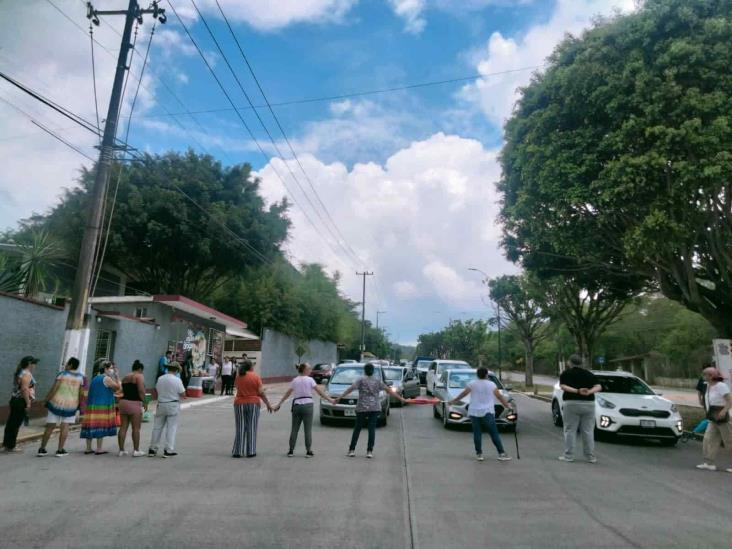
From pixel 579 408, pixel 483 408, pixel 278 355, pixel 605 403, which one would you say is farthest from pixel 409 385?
pixel 278 355

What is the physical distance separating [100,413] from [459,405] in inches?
306

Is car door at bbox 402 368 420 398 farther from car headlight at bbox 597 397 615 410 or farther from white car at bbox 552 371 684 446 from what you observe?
white car at bbox 552 371 684 446

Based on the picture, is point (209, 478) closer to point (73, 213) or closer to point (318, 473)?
point (318, 473)

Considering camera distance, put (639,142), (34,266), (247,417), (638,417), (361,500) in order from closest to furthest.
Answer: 1. (361,500)
2. (247,417)
3. (638,417)
4. (639,142)
5. (34,266)

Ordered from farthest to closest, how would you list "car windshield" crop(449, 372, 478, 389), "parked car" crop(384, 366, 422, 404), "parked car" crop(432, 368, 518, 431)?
"parked car" crop(384, 366, 422, 404), "car windshield" crop(449, 372, 478, 389), "parked car" crop(432, 368, 518, 431)

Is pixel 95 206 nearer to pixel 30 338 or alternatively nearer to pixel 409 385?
pixel 30 338

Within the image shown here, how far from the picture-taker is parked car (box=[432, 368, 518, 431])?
40.0ft

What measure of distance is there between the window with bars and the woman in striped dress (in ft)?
26.5

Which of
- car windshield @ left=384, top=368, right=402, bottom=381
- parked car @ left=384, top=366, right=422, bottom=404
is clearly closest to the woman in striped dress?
parked car @ left=384, top=366, right=422, bottom=404

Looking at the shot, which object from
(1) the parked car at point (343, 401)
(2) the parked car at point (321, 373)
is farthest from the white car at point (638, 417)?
(2) the parked car at point (321, 373)

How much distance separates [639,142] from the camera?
11961 mm

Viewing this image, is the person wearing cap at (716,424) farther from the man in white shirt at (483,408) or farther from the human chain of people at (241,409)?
the man in white shirt at (483,408)

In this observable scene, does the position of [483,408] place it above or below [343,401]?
above

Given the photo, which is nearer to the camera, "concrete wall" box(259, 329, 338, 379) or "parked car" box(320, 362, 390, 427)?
"parked car" box(320, 362, 390, 427)
